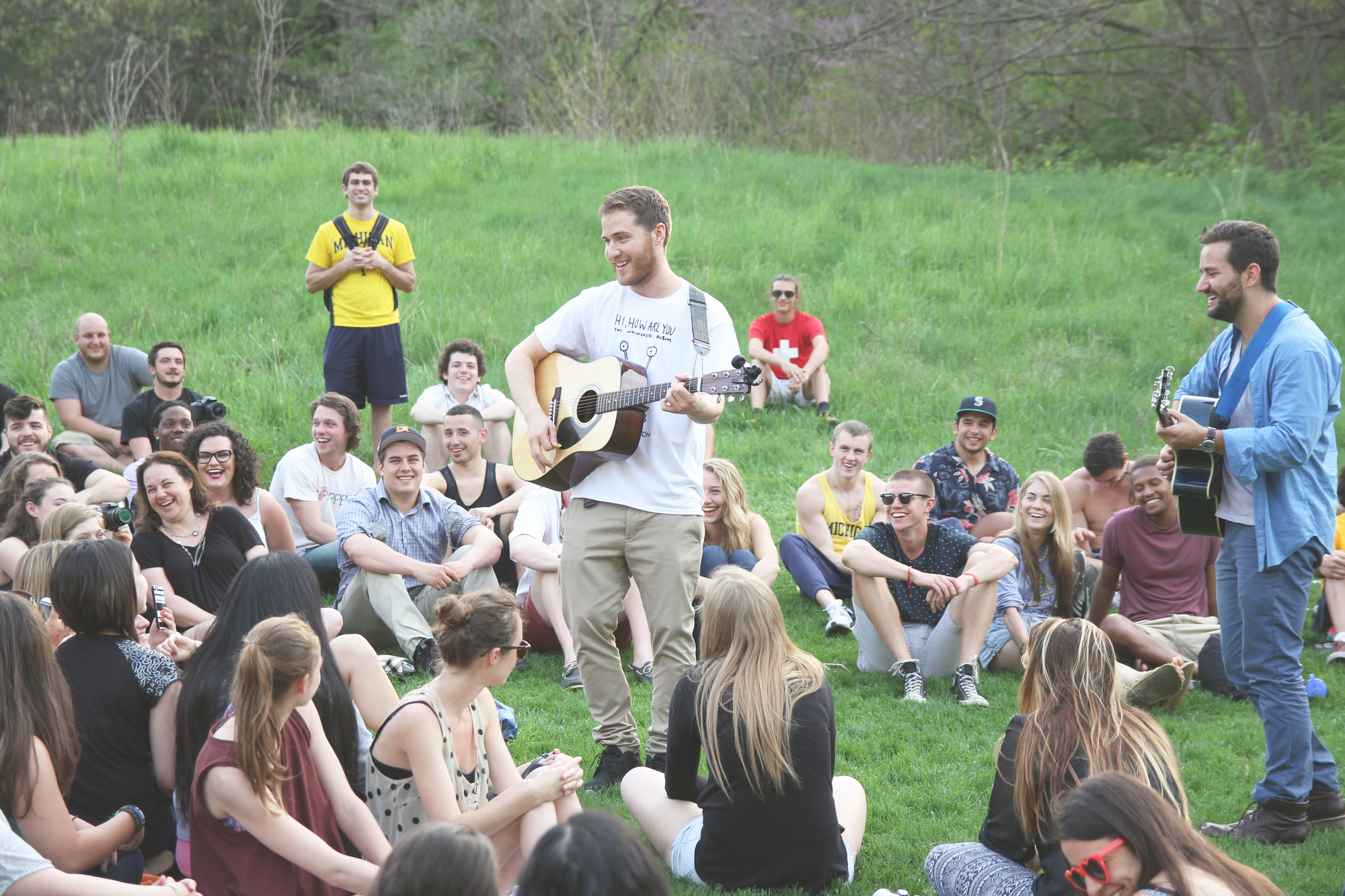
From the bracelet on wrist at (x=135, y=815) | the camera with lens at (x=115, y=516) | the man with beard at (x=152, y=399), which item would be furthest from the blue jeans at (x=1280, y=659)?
the man with beard at (x=152, y=399)

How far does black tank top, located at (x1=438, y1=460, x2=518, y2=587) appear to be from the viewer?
6691 mm

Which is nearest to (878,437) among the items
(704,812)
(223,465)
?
(223,465)

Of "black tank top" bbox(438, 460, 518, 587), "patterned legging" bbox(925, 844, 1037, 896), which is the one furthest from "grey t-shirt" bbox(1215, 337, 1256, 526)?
"black tank top" bbox(438, 460, 518, 587)

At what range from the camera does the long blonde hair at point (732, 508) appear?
665 cm

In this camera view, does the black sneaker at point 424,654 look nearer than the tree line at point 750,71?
Yes

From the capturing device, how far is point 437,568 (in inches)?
233

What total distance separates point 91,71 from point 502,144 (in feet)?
39.1

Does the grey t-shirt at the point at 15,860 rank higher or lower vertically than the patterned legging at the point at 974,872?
higher

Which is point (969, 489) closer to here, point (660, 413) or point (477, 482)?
point (477, 482)

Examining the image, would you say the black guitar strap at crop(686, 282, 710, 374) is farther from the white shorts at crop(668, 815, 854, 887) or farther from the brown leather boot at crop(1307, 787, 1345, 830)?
the brown leather boot at crop(1307, 787, 1345, 830)

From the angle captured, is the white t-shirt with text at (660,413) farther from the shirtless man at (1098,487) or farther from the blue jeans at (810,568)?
the shirtless man at (1098,487)

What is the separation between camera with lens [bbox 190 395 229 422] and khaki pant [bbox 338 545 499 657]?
6.97 feet

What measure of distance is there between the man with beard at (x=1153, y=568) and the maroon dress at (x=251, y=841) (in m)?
4.36

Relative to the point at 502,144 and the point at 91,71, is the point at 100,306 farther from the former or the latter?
the point at 91,71
